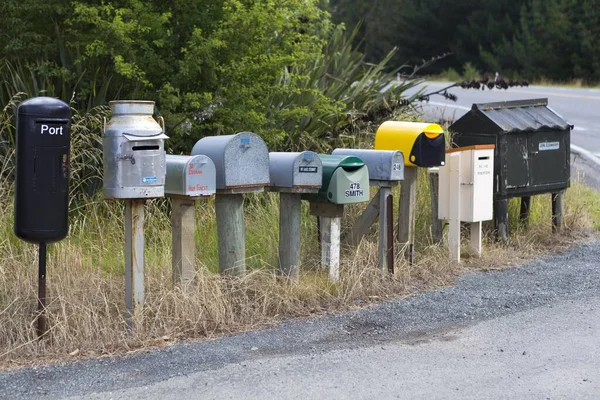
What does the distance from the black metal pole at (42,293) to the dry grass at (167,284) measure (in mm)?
58

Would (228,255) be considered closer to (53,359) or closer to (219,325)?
(219,325)

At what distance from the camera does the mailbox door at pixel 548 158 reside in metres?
8.96

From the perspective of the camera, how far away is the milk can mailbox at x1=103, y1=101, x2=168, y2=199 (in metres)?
5.73

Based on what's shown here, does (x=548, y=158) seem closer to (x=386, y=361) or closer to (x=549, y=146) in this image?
(x=549, y=146)

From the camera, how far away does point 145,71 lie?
30.3ft

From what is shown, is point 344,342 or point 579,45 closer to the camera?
point 344,342

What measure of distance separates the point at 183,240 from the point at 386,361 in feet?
5.49

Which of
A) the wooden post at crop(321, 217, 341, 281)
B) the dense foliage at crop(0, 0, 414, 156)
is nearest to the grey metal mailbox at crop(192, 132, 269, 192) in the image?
the wooden post at crop(321, 217, 341, 281)

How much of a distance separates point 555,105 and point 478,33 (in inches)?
1086

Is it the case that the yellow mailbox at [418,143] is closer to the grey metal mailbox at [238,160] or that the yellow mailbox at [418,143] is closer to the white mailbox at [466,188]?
the white mailbox at [466,188]

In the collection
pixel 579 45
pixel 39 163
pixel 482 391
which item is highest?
pixel 579 45

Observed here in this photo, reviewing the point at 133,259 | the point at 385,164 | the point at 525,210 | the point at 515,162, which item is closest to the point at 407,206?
the point at 385,164

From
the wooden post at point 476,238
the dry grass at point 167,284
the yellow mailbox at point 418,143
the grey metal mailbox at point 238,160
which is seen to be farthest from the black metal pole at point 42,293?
the wooden post at point 476,238

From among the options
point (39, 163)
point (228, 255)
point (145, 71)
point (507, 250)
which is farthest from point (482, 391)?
point (145, 71)
